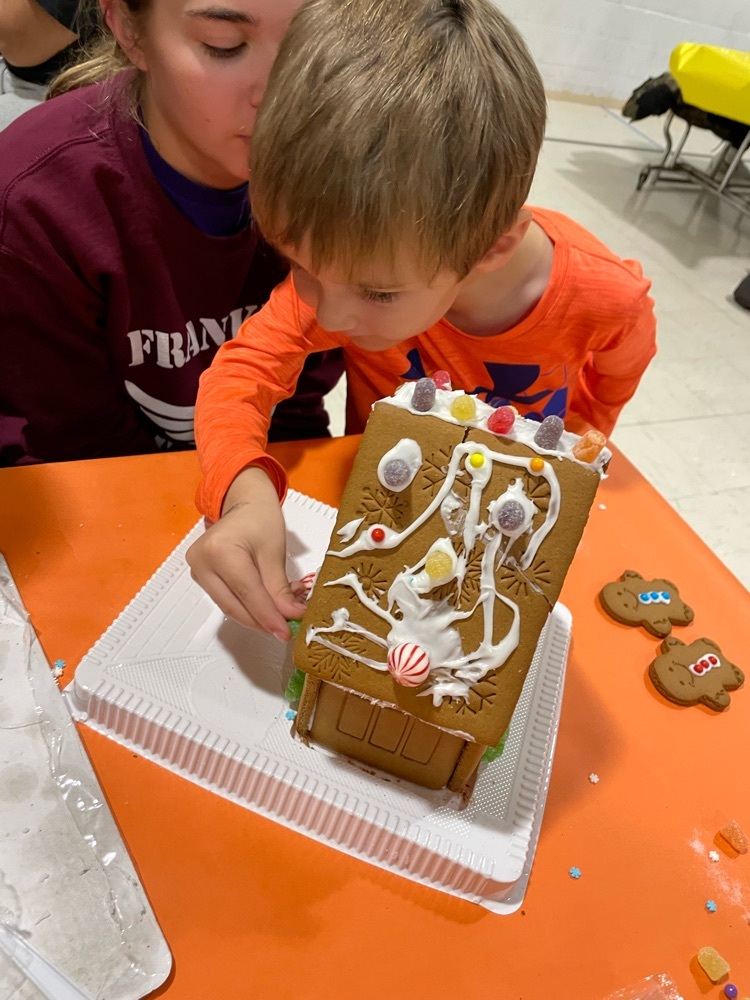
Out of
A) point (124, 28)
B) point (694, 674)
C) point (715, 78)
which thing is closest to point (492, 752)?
point (694, 674)

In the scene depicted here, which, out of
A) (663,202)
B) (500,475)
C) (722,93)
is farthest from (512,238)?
(663,202)

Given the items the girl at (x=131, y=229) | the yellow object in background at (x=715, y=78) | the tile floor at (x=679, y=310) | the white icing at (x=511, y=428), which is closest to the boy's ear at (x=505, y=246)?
the white icing at (x=511, y=428)

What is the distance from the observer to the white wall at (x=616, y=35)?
138 inches

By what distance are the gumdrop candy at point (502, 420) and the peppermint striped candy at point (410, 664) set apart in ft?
0.55

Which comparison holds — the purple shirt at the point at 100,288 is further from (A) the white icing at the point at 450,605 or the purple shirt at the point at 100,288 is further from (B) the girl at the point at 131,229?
(A) the white icing at the point at 450,605

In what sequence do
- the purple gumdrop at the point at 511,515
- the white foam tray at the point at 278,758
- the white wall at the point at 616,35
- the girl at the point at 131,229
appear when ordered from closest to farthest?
the purple gumdrop at the point at 511,515
the white foam tray at the point at 278,758
the girl at the point at 131,229
the white wall at the point at 616,35

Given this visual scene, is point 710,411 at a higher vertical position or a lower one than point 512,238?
lower

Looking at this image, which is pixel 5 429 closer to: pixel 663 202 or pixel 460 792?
pixel 460 792

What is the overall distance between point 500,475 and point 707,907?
1.46ft

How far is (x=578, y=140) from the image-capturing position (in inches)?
145

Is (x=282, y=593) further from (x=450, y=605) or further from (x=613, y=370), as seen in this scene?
(x=613, y=370)

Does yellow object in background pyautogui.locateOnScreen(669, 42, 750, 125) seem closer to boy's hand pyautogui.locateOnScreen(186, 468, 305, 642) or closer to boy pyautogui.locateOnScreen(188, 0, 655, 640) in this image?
boy pyautogui.locateOnScreen(188, 0, 655, 640)

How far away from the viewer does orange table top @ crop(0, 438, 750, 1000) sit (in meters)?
0.59

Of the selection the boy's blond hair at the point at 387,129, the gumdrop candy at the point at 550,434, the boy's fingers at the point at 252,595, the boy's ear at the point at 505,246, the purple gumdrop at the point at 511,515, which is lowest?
the boy's fingers at the point at 252,595
